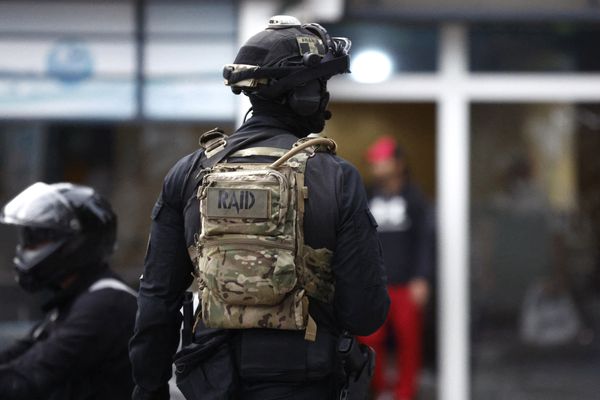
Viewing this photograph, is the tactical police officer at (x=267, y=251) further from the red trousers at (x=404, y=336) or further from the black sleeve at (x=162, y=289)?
the red trousers at (x=404, y=336)

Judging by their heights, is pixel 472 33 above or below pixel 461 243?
above

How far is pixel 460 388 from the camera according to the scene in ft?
27.4

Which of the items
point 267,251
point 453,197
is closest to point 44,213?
point 267,251

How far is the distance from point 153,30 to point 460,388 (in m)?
3.08

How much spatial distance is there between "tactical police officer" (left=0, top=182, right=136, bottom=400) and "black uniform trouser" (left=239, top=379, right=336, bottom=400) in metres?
0.86

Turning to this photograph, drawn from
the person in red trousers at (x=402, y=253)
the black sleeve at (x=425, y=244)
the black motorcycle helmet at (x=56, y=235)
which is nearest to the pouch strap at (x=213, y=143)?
the black motorcycle helmet at (x=56, y=235)

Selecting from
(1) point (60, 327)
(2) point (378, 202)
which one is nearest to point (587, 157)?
(2) point (378, 202)

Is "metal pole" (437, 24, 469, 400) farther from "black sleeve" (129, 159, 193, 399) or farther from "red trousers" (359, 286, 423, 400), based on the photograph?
"black sleeve" (129, 159, 193, 399)

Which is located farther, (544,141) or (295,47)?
(544,141)

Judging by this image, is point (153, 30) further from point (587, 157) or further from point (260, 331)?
point (260, 331)

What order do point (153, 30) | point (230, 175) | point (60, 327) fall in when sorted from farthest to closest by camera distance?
1. point (153, 30)
2. point (60, 327)
3. point (230, 175)

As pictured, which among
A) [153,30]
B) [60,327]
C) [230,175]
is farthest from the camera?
[153,30]

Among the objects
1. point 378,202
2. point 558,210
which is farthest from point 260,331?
point 558,210

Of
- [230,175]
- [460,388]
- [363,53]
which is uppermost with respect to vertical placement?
[363,53]
